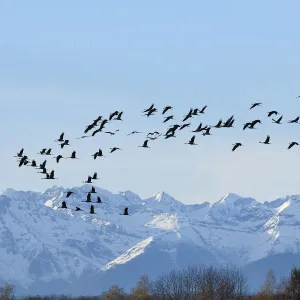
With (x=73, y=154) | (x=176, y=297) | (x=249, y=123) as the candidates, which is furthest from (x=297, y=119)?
(x=176, y=297)

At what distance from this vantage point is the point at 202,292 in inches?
7475

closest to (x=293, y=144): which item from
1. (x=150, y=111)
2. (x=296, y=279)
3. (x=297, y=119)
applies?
(x=297, y=119)

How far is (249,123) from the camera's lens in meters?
84.4

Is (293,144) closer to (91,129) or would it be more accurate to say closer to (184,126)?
(184,126)

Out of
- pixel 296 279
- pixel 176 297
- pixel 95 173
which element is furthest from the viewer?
pixel 176 297

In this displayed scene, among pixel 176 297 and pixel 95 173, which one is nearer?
pixel 95 173

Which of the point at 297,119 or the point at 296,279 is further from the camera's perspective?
the point at 296,279

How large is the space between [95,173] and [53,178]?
376 cm

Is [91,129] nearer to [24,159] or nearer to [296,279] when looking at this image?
[24,159]

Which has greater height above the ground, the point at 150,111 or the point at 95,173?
the point at 150,111

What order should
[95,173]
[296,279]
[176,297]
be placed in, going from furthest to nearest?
[176,297] < [296,279] < [95,173]

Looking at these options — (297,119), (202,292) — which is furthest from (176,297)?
(297,119)

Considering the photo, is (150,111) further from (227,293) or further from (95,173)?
(227,293)

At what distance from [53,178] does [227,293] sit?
107971 millimetres
